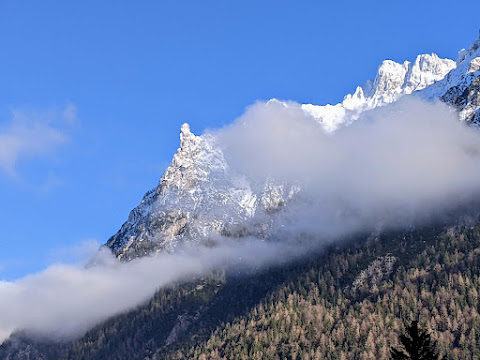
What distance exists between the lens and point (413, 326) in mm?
98625

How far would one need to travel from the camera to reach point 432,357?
322 ft

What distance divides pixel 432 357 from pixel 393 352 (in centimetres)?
569

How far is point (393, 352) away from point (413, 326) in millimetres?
5578

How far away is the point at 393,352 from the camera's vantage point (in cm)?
10156

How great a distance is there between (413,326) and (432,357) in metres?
4.83
